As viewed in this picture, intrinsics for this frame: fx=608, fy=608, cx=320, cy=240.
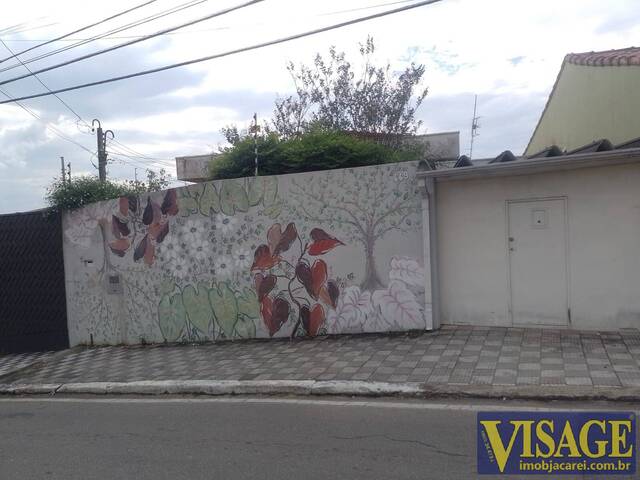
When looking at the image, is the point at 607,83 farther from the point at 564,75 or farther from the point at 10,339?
the point at 10,339

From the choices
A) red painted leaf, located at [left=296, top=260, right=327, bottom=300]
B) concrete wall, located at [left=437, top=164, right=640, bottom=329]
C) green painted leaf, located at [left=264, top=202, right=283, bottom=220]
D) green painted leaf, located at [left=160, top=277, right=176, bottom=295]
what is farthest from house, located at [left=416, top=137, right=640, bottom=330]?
green painted leaf, located at [left=160, top=277, right=176, bottom=295]

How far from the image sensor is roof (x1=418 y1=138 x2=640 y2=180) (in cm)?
752

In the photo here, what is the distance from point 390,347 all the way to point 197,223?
4.08 meters

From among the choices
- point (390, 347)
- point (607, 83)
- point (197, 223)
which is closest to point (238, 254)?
point (197, 223)

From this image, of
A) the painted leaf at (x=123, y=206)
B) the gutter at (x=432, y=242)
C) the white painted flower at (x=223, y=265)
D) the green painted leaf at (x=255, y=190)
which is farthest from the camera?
the painted leaf at (x=123, y=206)

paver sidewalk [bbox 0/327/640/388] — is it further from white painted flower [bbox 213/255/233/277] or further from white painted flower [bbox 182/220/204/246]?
white painted flower [bbox 182/220/204/246]

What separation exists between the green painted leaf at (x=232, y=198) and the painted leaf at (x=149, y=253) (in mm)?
1691

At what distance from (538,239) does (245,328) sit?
188 inches

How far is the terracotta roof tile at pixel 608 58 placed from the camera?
10.7 metres

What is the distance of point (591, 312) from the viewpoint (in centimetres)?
808

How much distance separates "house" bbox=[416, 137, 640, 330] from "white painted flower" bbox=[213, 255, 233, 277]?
3.37m

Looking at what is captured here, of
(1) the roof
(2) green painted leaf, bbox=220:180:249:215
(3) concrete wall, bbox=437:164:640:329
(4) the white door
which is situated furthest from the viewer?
(2) green painted leaf, bbox=220:180:249:215

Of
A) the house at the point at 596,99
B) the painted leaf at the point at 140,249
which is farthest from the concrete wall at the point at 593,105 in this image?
the painted leaf at the point at 140,249

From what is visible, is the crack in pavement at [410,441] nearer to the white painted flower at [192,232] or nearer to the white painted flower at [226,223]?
the white painted flower at [226,223]
